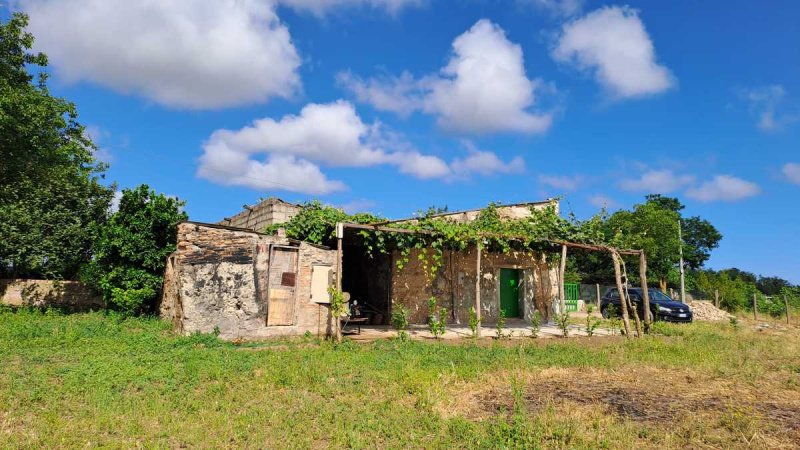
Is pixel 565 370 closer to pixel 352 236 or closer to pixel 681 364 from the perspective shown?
pixel 681 364

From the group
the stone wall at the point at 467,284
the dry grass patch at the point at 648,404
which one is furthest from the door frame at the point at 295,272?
the dry grass patch at the point at 648,404

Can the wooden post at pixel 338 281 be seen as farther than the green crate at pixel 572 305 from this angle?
No

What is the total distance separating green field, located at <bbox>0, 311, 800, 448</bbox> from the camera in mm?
4941

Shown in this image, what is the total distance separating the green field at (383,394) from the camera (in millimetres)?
4941

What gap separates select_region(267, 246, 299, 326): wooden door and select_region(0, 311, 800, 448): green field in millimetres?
814

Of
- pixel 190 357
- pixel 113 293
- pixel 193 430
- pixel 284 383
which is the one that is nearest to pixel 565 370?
pixel 284 383

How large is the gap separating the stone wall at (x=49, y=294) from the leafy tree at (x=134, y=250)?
2.14 meters

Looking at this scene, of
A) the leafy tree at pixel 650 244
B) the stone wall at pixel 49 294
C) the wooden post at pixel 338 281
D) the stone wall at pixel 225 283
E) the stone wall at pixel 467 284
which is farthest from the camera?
the leafy tree at pixel 650 244

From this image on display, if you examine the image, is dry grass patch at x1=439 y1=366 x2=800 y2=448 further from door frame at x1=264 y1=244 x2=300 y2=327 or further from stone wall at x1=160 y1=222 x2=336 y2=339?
stone wall at x1=160 y1=222 x2=336 y2=339

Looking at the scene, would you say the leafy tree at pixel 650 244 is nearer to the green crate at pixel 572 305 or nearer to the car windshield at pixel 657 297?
the green crate at pixel 572 305

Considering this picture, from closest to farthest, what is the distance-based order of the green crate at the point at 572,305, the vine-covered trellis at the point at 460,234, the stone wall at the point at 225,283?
the stone wall at the point at 225,283 → the vine-covered trellis at the point at 460,234 → the green crate at the point at 572,305

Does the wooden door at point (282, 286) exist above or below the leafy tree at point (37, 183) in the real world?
below

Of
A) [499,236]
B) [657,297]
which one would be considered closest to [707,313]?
[657,297]

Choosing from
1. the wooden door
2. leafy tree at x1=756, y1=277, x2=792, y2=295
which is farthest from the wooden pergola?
leafy tree at x1=756, y1=277, x2=792, y2=295
